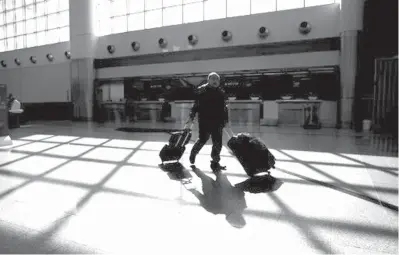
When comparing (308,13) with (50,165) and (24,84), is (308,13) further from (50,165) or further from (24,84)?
(24,84)

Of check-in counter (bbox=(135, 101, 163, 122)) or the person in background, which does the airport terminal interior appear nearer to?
check-in counter (bbox=(135, 101, 163, 122))

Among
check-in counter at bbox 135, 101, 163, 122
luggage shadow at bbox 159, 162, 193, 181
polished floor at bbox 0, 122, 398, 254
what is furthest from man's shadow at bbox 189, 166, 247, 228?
check-in counter at bbox 135, 101, 163, 122

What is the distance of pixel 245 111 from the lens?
12234mm

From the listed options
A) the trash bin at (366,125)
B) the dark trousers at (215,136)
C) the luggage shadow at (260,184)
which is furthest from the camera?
the trash bin at (366,125)

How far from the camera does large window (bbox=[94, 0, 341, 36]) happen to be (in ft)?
41.4

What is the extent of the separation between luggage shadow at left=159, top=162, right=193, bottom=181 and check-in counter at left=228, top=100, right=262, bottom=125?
25.8ft

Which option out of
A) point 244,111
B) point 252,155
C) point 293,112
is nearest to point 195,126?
point 244,111

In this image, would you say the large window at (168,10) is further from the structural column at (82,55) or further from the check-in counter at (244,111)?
the check-in counter at (244,111)

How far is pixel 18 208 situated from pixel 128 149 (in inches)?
135

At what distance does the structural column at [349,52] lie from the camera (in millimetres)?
10217

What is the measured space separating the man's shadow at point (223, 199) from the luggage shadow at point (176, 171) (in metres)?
0.25

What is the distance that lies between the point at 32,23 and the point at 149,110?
10730mm

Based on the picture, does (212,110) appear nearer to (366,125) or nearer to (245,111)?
(366,125)

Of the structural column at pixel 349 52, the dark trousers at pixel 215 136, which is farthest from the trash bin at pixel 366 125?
the dark trousers at pixel 215 136
